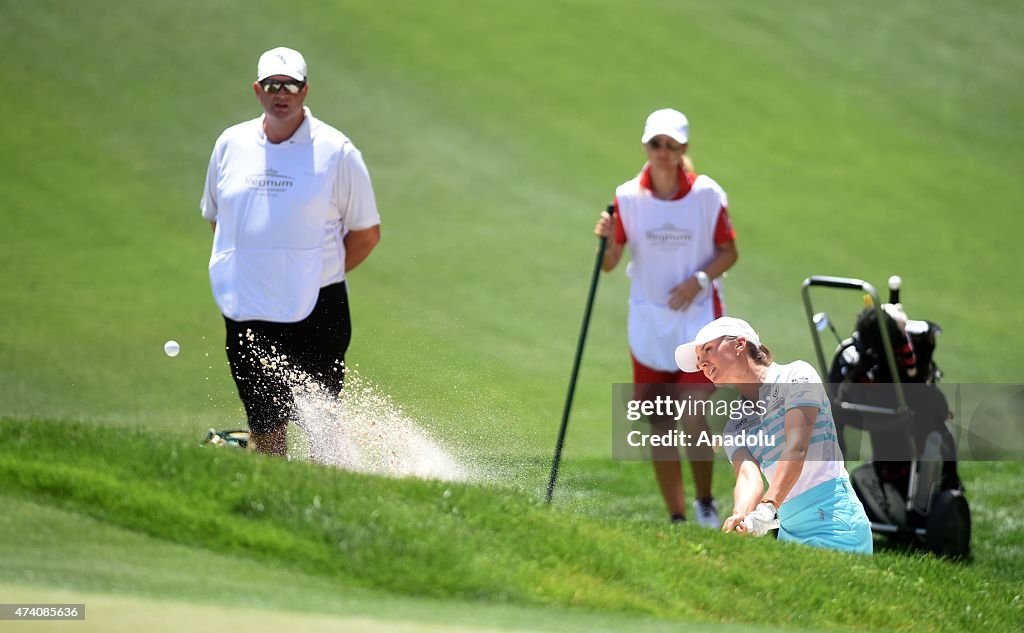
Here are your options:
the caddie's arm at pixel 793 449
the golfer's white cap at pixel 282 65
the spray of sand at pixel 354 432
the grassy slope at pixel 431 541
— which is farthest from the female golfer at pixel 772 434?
the golfer's white cap at pixel 282 65

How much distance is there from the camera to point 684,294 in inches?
373

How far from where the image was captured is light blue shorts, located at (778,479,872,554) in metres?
6.93

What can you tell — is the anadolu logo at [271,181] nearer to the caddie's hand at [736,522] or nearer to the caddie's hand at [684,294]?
the caddie's hand at [684,294]

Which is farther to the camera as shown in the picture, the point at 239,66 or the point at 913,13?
the point at 913,13

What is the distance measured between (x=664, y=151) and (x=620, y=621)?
4451 millimetres

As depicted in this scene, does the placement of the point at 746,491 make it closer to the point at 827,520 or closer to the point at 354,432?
the point at 827,520

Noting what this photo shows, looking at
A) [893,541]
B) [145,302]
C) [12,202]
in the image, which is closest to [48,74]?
[12,202]

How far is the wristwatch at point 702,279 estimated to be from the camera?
9445mm

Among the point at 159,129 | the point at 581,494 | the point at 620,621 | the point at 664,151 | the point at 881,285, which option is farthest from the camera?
the point at 159,129

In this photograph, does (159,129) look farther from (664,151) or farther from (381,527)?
(381,527)

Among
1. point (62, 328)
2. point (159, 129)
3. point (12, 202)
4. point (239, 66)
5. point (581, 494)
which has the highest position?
point (239, 66)

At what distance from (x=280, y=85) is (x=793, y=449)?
3.27 m

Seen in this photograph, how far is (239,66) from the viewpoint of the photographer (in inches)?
761

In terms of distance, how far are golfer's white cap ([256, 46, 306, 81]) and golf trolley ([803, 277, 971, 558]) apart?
11.5ft
